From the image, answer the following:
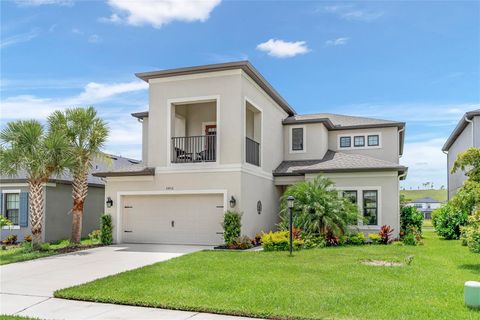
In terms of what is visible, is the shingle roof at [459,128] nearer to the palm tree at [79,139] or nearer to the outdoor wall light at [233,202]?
the outdoor wall light at [233,202]

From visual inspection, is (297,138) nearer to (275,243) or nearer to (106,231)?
(275,243)

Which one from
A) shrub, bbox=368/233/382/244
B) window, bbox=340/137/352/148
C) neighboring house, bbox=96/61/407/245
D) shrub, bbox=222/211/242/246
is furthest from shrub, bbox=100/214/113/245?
window, bbox=340/137/352/148

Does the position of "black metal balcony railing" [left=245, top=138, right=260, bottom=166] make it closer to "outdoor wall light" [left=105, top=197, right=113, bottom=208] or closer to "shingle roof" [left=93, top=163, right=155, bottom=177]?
"shingle roof" [left=93, top=163, right=155, bottom=177]

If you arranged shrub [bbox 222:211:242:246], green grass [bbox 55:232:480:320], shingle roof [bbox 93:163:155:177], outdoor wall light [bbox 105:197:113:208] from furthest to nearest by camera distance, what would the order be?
outdoor wall light [bbox 105:197:113:208] < shingle roof [bbox 93:163:155:177] < shrub [bbox 222:211:242:246] < green grass [bbox 55:232:480:320]

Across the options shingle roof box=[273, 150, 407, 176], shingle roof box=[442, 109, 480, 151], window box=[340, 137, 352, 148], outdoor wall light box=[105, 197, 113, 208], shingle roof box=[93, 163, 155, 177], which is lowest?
outdoor wall light box=[105, 197, 113, 208]

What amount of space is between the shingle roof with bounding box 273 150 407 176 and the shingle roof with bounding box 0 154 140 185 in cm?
696

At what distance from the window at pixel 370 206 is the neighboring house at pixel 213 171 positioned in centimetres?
4

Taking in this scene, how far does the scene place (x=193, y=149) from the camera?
1781cm

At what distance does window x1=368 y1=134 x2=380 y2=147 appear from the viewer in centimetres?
2163

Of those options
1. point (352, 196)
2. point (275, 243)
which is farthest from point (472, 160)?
point (352, 196)

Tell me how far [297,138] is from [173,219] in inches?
314

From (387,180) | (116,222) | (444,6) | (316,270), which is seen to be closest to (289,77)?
(387,180)

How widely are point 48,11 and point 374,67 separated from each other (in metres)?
11.8

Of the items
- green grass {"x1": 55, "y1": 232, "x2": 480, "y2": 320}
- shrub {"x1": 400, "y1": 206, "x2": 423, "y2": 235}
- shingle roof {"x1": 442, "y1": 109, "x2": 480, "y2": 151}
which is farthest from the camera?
shingle roof {"x1": 442, "y1": 109, "x2": 480, "y2": 151}
